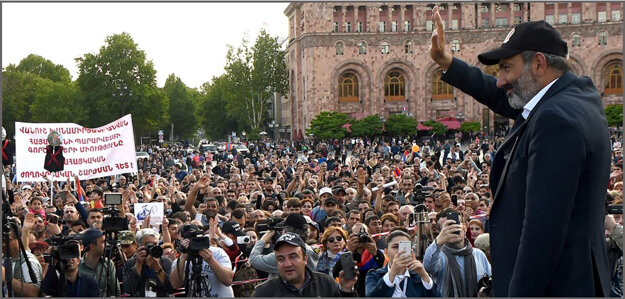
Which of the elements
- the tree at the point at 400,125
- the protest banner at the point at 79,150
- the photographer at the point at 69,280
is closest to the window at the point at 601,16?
the tree at the point at 400,125

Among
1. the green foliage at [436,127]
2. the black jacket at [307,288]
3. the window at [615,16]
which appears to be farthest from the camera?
the window at [615,16]

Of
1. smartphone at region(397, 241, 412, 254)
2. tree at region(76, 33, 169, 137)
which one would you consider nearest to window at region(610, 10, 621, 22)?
tree at region(76, 33, 169, 137)

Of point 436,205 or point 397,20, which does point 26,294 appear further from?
point 397,20

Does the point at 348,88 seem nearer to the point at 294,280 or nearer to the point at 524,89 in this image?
the point at 294,280

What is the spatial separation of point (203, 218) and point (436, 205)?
3.16m

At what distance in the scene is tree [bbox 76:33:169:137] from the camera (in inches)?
2731

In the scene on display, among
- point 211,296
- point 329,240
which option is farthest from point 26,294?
point 329,240

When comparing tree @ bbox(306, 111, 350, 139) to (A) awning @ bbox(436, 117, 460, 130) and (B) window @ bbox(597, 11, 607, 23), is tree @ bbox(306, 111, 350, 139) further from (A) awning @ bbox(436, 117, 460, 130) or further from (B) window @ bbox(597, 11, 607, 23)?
(B) window @ bbox(597, 11, 607, 23)

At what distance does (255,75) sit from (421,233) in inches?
2975

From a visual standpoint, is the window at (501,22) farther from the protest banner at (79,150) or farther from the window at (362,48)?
the protest banner at (79,150)

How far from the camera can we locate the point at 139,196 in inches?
616

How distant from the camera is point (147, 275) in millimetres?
7266

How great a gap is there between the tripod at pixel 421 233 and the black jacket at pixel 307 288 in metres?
1.01

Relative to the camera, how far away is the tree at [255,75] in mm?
80312
